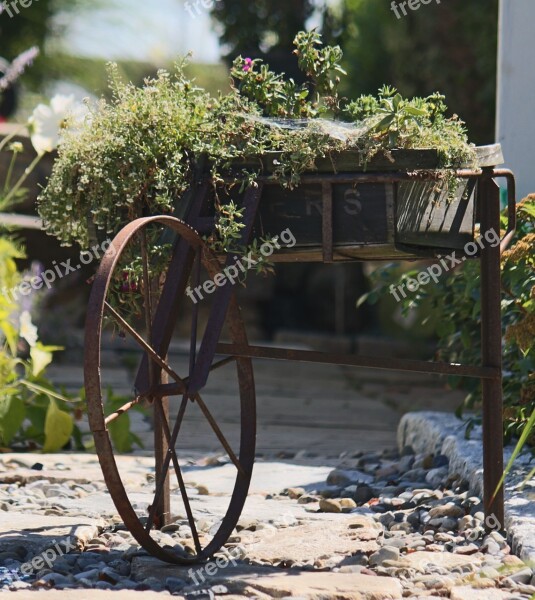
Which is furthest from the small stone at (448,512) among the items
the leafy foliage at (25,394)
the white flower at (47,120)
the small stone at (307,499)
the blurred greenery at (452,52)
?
the blurred greenery at (452,52)

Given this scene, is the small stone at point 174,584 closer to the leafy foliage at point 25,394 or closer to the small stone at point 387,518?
the small stone at point 387,518

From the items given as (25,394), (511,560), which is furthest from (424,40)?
(511,560)

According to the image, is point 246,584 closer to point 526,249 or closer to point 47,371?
point 526,249

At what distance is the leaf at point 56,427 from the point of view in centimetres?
367

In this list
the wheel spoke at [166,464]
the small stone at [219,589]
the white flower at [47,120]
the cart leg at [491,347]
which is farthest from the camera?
the white flower at [47,120]

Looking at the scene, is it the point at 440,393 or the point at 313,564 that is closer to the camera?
the point at 313,564

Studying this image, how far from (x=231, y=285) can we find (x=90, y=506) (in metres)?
1.00

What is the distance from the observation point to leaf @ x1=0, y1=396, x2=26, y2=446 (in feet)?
12.1

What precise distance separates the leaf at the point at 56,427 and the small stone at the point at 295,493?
946mm

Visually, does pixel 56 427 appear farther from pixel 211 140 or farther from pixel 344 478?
pixel 211 140

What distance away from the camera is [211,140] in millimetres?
2330

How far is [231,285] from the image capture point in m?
2.24

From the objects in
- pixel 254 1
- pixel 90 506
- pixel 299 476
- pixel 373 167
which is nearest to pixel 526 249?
pixel 373 167

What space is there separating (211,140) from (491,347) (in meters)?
0.87
